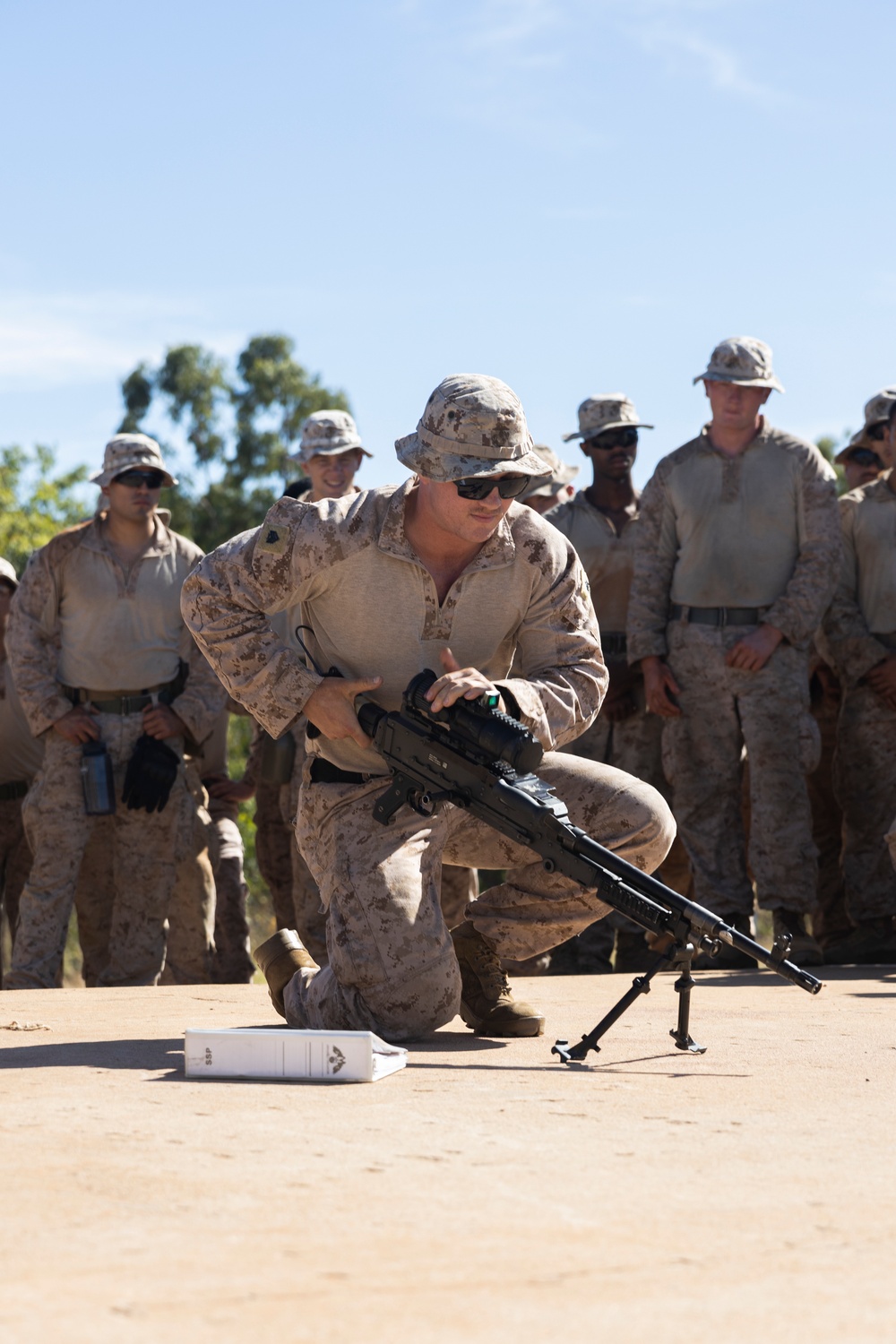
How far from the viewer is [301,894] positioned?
8.54 meters

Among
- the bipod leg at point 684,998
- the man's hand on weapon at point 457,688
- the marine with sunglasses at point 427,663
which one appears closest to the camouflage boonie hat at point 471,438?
the marine with sunglasses at point 427,663

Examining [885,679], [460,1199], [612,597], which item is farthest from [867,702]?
[460,1199]

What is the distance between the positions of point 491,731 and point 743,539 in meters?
3.86

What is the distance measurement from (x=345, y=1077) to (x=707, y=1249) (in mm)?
1696

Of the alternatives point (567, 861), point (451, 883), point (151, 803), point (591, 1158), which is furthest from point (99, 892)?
point (591, 1158)

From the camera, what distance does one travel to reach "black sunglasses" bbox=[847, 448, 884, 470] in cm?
1012

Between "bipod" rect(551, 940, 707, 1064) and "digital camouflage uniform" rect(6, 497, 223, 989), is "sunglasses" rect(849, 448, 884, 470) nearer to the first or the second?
"digital camouflage uniform" rect(6, 497, 223, 989)

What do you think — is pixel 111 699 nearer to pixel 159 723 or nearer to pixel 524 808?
pixel 159 723

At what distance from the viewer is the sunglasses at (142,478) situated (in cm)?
869

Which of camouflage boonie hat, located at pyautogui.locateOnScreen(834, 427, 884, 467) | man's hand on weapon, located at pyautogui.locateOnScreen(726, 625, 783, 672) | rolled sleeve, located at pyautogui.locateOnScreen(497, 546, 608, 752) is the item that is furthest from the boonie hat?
rolled sleeve, located at pyautogui.locateOnScreen(497, 546, 608, 752)

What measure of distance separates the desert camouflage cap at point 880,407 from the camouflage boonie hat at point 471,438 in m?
5.17

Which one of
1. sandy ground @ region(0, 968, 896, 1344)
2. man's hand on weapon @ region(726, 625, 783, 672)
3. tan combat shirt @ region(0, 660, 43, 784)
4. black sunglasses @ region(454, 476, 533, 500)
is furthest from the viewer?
tan combat shirt @ region(0, 660, 43, 784)

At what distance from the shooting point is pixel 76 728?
8266 millimetres

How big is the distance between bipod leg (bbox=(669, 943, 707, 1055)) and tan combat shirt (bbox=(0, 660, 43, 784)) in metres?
5.74
